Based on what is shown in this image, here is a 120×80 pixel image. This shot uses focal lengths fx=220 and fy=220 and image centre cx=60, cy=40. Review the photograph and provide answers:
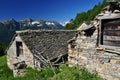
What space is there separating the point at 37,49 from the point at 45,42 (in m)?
1.66

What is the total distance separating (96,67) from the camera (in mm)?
12219

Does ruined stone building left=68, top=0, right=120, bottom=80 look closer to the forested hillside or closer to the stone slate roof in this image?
the stone slate roof

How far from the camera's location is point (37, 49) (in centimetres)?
1972

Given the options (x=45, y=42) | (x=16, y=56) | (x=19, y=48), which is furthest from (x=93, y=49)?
(x=16, y=56)

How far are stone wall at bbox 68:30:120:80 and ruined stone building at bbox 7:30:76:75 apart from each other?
13.2ft

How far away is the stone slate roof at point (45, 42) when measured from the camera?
19.8 m

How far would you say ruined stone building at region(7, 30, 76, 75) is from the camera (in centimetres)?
1878

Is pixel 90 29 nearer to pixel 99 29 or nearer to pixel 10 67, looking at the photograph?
pixel 99 29

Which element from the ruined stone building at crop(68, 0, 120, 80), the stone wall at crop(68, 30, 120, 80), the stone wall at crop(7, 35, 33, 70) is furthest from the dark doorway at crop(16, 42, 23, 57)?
the ruined stone building at crop(68, 0, 120, 80)

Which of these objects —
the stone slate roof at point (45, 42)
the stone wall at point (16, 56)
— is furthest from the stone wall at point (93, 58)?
the stone wall at point (16, 56)

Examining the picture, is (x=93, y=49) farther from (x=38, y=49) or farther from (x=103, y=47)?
(x=38, y=49)

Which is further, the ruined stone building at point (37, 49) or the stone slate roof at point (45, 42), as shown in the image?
the stone slate roof at point (45, 42)

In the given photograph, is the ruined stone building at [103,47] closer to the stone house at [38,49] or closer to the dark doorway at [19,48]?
the stone house at [38,49]

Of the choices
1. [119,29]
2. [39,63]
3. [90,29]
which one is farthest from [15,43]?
[119,29]
